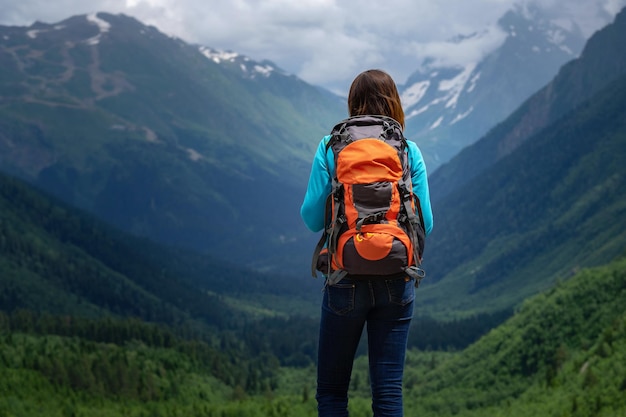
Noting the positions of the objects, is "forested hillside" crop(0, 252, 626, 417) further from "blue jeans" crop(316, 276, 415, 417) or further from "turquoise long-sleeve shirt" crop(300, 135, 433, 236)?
"turquoise long-sleeve shirt" crop(300, 135, 433, 236)

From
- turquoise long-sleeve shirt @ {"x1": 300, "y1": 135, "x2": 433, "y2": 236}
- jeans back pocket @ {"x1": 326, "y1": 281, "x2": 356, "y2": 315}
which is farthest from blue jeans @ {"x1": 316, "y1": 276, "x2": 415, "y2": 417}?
A: turquoise long-sleeve shirt @ {"x1": 300, "y1": 135, "x2": 433, "y2": 236}

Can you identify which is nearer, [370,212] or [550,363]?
[370,212]

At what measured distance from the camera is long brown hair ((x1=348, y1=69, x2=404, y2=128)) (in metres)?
13.3

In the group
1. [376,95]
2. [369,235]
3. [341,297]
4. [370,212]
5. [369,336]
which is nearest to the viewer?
[369,235]

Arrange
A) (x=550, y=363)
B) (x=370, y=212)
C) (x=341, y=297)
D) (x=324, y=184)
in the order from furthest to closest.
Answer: (x=550, y=363) → (x=324, y=184) → (x=341, y=297) → (x=370, y=212)

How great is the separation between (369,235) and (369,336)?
1.90 meters

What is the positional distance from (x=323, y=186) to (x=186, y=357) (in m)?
153

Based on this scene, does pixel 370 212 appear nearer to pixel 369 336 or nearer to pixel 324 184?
pixel 324 184

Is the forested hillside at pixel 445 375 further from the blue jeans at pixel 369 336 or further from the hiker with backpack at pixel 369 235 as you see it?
the hiker with backpack at pixel 369 235

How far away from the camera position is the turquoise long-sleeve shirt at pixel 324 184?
41.9 ft

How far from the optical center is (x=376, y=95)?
43.9ft

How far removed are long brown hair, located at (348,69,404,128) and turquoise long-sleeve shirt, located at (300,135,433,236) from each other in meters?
0.74

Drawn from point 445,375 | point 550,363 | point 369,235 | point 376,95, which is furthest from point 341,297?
point 445,375

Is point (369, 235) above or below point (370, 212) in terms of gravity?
below
